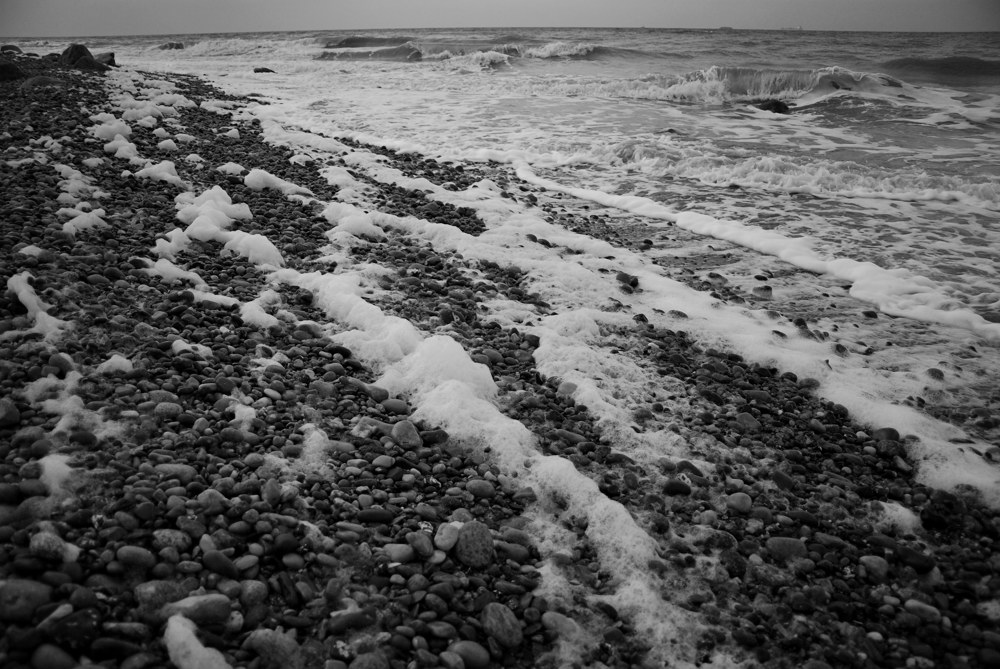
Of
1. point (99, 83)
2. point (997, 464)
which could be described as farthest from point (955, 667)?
point (99, 83)

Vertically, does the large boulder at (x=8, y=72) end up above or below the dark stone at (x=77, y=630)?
above

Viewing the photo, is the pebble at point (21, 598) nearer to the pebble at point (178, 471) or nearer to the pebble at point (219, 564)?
the pebble at point (219, 564)

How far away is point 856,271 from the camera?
527 centimetres

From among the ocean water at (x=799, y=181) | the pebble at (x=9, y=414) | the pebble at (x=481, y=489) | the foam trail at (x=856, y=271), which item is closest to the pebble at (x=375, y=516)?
the pebble at (x=481, y=489)

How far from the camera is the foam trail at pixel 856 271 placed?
453 cm

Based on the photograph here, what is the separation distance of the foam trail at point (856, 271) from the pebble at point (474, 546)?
170 inches

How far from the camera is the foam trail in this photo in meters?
4.53

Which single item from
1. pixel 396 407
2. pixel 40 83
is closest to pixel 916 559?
pixel 396 407

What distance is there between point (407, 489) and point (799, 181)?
7.98 m

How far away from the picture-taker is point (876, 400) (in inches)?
133

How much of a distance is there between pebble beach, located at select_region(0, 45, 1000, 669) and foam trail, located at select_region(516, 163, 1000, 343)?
1.09m

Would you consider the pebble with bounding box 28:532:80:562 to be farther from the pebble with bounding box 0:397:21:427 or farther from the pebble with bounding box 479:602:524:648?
the pebble with bounding box 479:602:524:648

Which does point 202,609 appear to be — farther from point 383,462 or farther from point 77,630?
point 383,462

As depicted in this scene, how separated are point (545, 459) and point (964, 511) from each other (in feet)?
6.73
